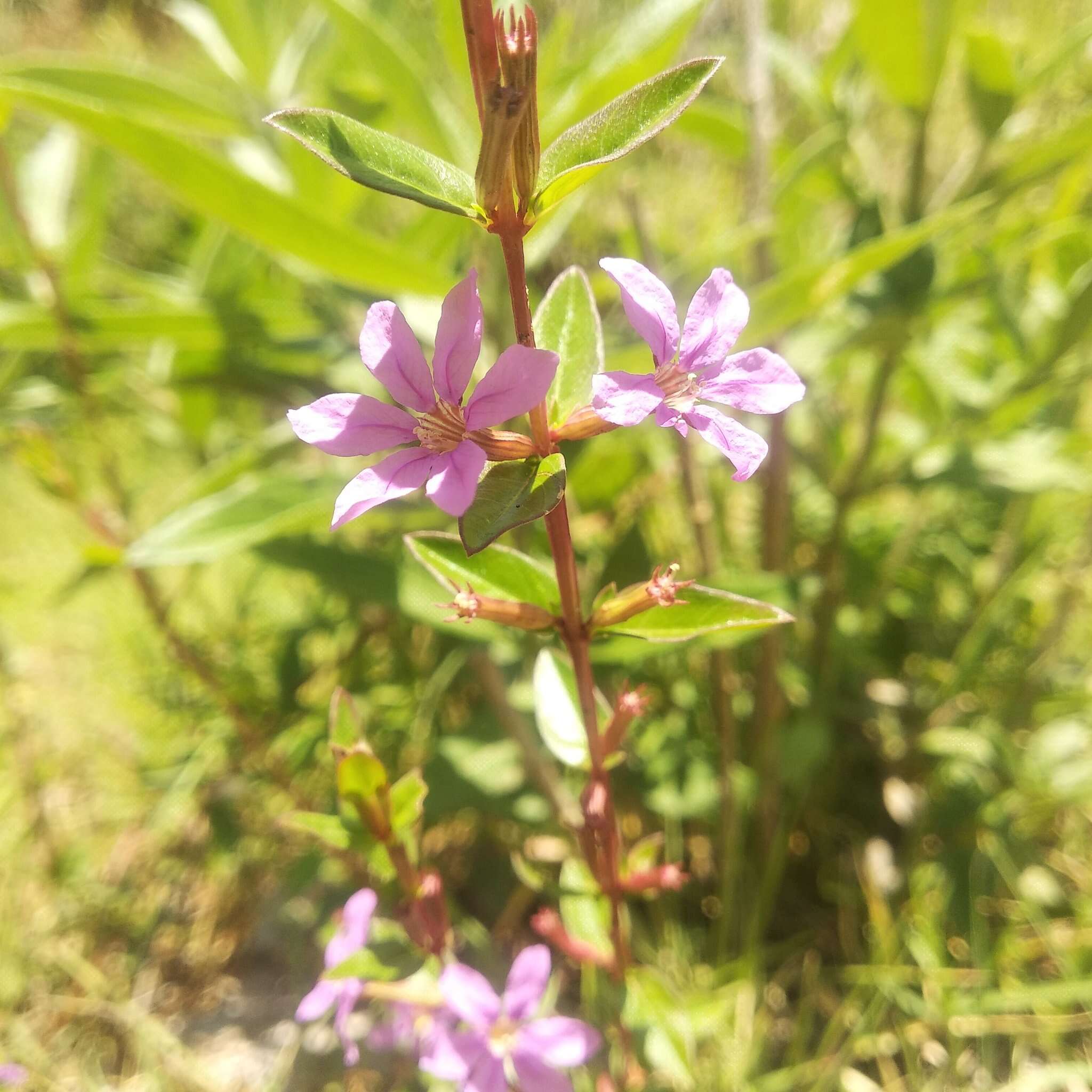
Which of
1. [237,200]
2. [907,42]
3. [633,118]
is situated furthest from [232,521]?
[907,42]

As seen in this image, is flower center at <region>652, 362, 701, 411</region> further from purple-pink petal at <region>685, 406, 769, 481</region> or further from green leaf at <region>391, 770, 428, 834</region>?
green leaf at <region>391, 770, 428, 834</region>

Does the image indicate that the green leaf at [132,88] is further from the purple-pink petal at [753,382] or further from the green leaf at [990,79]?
the green leaf at [990,79]

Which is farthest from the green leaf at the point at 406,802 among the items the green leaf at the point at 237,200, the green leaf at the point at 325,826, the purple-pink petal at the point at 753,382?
the green leaf at the point at 237,200

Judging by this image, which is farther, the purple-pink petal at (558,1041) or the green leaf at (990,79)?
the green leaf at (990,79)

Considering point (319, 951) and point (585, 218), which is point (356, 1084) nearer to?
point (319, 951)

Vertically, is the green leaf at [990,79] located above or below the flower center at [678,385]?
above

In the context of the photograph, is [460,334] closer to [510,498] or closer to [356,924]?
[510,498]

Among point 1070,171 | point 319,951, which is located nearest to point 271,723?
point 319,951
